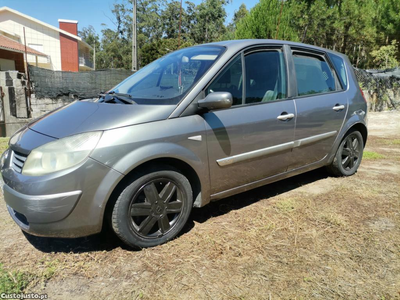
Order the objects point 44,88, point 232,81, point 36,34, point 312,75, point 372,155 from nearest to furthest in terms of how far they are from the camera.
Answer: point 232,81, point 312,75, point 372,155, point 44,88, point 36,34

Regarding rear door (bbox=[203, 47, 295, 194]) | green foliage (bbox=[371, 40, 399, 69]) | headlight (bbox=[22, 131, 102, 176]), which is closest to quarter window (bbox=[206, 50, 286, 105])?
rear door (bbox=[203, 47, 295, 194])

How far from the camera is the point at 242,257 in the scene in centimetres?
248

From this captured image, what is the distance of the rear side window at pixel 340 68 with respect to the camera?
414cm

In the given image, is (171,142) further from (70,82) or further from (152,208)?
(70,82)

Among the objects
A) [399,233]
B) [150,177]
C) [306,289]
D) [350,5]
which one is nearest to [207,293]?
[306,289]

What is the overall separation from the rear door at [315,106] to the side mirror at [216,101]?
1141 mm

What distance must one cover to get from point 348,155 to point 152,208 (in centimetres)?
307

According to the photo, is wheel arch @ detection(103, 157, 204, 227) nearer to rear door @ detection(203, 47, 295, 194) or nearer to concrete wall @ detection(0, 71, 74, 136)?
rear door @ detection(203, 47, 295, 194)

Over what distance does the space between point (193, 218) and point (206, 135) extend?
948 millimetres

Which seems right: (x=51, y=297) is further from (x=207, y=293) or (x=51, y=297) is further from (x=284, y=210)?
(x=284, y=210)

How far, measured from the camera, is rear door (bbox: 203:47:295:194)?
286cm

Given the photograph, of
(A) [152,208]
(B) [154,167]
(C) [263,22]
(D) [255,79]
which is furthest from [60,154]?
(C) [263,22]

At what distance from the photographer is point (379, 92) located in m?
13.8

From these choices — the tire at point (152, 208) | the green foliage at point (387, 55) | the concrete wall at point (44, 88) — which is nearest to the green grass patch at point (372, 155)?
the tire at point (152, 208)
